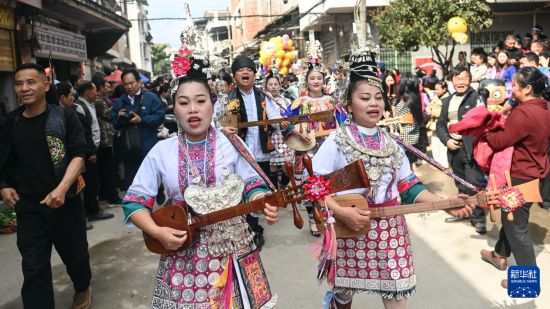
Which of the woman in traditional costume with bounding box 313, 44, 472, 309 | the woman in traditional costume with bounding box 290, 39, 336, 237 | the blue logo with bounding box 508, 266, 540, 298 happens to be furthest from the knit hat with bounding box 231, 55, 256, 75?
the blue logo with bounding box 508, 266, 540, 298

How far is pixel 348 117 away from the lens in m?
2.87

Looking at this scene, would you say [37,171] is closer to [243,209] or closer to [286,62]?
[243,209]

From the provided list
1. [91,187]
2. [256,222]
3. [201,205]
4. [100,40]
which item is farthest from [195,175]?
[100,40]

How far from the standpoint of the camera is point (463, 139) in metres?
5.02

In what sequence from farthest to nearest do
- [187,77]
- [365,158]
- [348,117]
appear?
1. [348,117]
2. [365,158]
3. [187,77]

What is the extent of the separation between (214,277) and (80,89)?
4995 mm

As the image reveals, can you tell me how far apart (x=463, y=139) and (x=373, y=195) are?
2849 millimetres

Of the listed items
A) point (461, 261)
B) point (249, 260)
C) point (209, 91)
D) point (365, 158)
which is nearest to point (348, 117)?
point (365, 158)

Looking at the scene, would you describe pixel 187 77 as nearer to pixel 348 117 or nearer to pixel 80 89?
pixel 348 117

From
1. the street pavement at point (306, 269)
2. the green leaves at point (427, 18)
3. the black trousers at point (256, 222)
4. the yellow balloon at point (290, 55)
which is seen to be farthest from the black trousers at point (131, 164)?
the green leaves at point (427, 18)

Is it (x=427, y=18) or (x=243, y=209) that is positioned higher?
(x=427, y=18)

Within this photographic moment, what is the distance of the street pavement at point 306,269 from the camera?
3.66 metres

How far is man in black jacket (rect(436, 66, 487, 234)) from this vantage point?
195 inches

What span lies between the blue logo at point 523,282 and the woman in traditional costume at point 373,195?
1425mm
